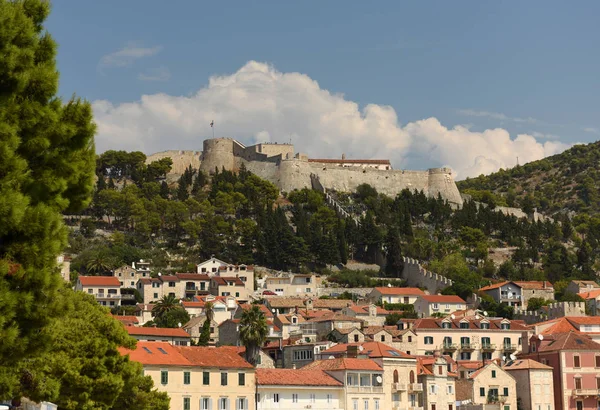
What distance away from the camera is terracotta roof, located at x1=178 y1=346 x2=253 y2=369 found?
59094 millimetres

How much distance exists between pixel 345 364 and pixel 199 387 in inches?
430

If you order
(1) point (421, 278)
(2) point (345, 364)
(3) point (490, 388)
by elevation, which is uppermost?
(1) point (421, 278)

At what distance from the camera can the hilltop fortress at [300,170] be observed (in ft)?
572

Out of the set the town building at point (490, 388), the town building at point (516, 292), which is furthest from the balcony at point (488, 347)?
the town building at point (516, 292)

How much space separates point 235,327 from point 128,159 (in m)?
84.1

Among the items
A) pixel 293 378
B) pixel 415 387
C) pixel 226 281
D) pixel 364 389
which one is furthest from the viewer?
pixel 226 281

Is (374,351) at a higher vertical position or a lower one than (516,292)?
lower

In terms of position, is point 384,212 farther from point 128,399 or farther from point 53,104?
point 53,104

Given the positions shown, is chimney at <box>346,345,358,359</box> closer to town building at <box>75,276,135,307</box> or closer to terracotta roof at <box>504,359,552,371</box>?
terracotta roof at <box>504,359,552,371</box>

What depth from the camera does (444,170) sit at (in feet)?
597

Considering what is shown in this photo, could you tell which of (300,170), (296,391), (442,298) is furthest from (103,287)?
(300,170)

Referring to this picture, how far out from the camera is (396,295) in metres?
118

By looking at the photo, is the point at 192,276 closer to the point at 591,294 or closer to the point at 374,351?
the point at 591,294

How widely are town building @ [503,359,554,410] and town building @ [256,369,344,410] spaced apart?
18.8 m
